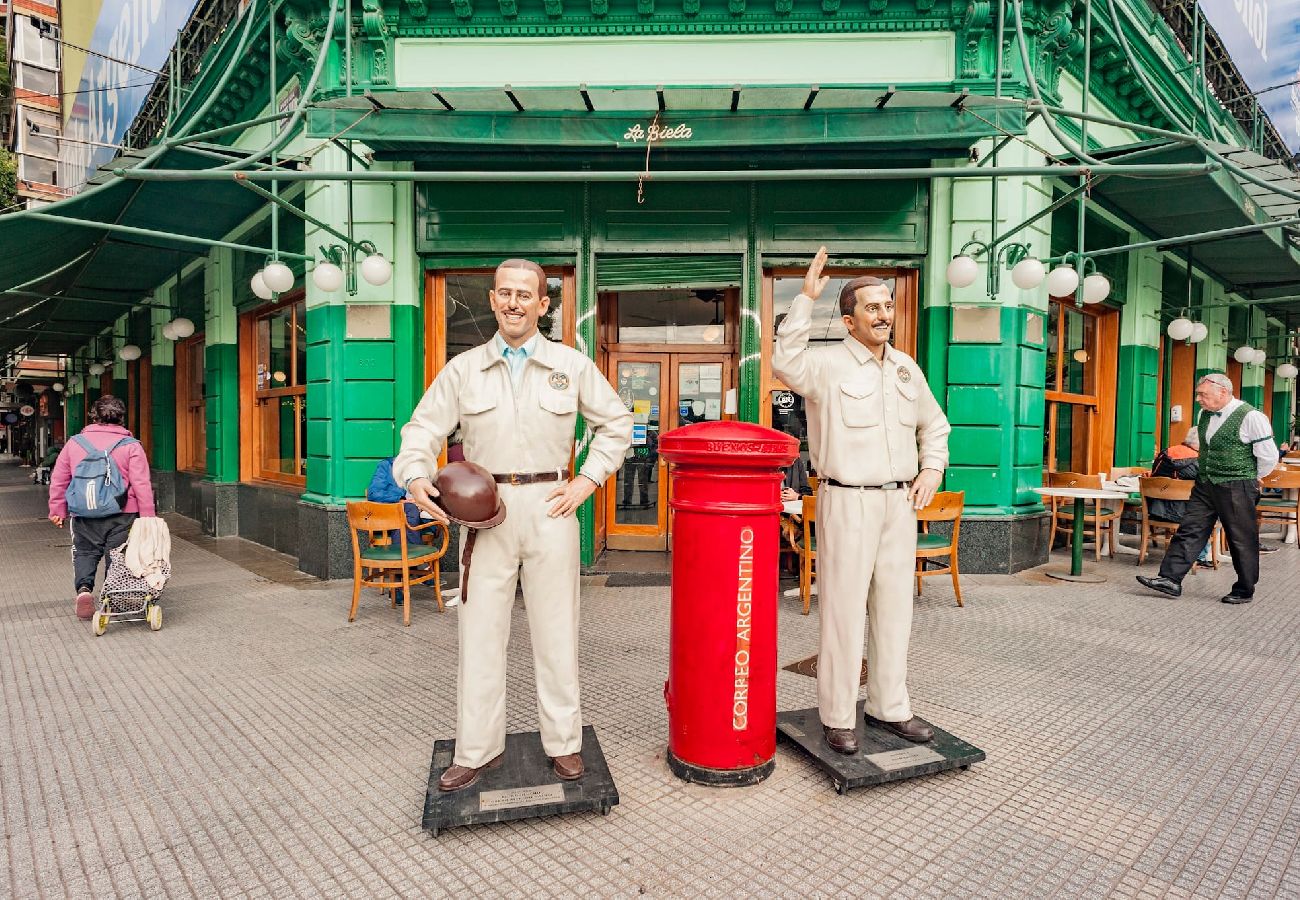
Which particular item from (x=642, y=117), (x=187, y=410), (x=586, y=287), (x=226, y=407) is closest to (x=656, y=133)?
→ (x=642, y=117)

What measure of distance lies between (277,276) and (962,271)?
6.12m

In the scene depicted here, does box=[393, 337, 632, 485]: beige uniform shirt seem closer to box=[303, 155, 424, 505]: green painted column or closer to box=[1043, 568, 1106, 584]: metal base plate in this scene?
box=[303, 155, 424, 505]: green painted column

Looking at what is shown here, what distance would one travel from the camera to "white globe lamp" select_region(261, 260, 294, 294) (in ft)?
21.0

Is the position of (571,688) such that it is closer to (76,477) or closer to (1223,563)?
(76,477)

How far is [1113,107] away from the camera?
27.6ft

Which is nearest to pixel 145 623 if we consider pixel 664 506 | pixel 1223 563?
pixel 664 506

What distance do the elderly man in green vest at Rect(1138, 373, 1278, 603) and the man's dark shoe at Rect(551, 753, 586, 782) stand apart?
235 inches

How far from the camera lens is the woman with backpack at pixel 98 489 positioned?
210 inches

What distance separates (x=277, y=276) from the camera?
645 cm

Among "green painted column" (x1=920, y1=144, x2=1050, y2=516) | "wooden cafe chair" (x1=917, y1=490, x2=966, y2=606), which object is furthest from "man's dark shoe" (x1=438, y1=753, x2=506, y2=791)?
"green painted column" (x1=920, y1=144, x2=1050, y2=516)

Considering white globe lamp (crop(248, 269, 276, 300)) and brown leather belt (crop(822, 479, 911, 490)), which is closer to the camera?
brown leather belt (crop(822, 479, 911, 490))

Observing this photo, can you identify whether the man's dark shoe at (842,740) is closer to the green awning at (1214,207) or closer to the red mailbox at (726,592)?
the red mailbox at (726,592)

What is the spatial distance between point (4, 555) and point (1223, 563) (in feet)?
48.1

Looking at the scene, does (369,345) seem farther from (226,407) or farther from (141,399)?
(141,399)
